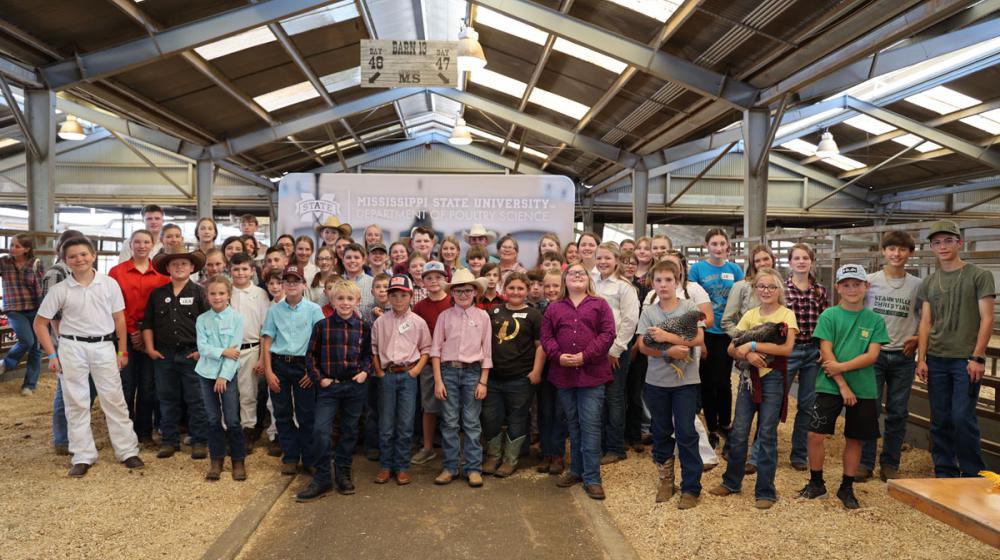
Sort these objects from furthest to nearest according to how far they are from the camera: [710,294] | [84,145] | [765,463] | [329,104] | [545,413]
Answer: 1. [84,145]
2. [329,104]
3. [710,294]
4. [545,413]
5. [765,463]

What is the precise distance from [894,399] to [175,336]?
18.1ft

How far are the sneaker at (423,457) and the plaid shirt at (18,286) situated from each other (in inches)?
209

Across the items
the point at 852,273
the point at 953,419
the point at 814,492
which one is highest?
the point at 852,273

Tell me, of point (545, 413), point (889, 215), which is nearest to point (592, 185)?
point (889, 215)

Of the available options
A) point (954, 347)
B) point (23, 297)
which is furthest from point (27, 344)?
point (954, 347)

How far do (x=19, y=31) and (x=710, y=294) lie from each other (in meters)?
8.72

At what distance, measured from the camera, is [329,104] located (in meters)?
14.7

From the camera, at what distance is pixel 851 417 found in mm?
4266

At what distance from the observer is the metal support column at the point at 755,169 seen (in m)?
10.1

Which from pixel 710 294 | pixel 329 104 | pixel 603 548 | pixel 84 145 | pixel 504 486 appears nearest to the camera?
pixel 603 548

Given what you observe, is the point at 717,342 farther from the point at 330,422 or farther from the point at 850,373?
the point at 330,422

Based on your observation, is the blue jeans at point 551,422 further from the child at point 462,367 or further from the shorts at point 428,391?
the shorts at point 428,391

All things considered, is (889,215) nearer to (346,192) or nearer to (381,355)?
(346,192)

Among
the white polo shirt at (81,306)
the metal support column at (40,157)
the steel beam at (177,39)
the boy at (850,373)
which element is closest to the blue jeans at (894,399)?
A: the boy at (850,373)
